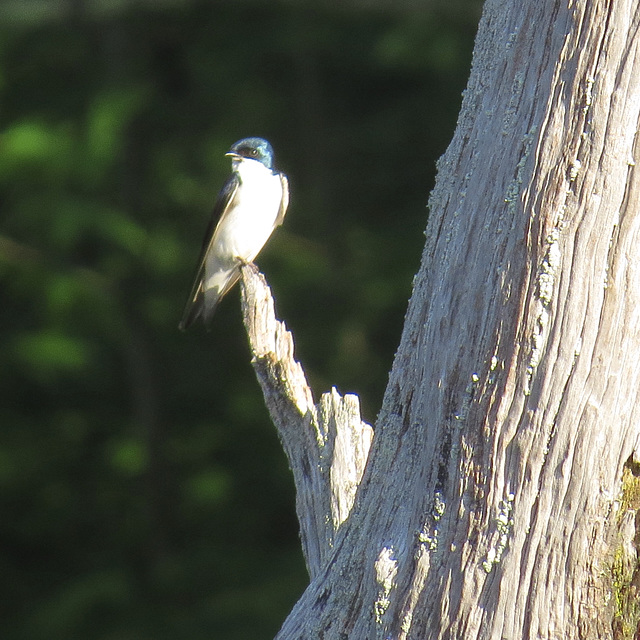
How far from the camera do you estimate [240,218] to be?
408 centimetres

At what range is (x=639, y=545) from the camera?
174 centimetres

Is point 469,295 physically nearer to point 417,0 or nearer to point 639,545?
point 639,545

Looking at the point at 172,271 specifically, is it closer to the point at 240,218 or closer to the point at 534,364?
the point at 240,218

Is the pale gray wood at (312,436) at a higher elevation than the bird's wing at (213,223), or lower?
lower

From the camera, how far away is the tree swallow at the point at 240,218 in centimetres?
408

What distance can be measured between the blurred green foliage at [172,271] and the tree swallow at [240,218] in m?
1.57

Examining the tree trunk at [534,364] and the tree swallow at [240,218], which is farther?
the tree swallow at [240,218]

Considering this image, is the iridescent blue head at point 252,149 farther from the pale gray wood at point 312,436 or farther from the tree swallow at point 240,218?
the pale gray wood at point 312,436

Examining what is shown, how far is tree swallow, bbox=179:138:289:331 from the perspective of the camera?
4.08 metres

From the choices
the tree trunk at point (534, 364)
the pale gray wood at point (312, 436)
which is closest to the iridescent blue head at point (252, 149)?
the pale gray wood at point (312, 436)

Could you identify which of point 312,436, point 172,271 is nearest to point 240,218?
point 312,436

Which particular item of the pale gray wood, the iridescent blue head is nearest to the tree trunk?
the pale gray wood

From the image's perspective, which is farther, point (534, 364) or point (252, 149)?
point (252, 149)

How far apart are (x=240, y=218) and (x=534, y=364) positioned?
8.26ft
